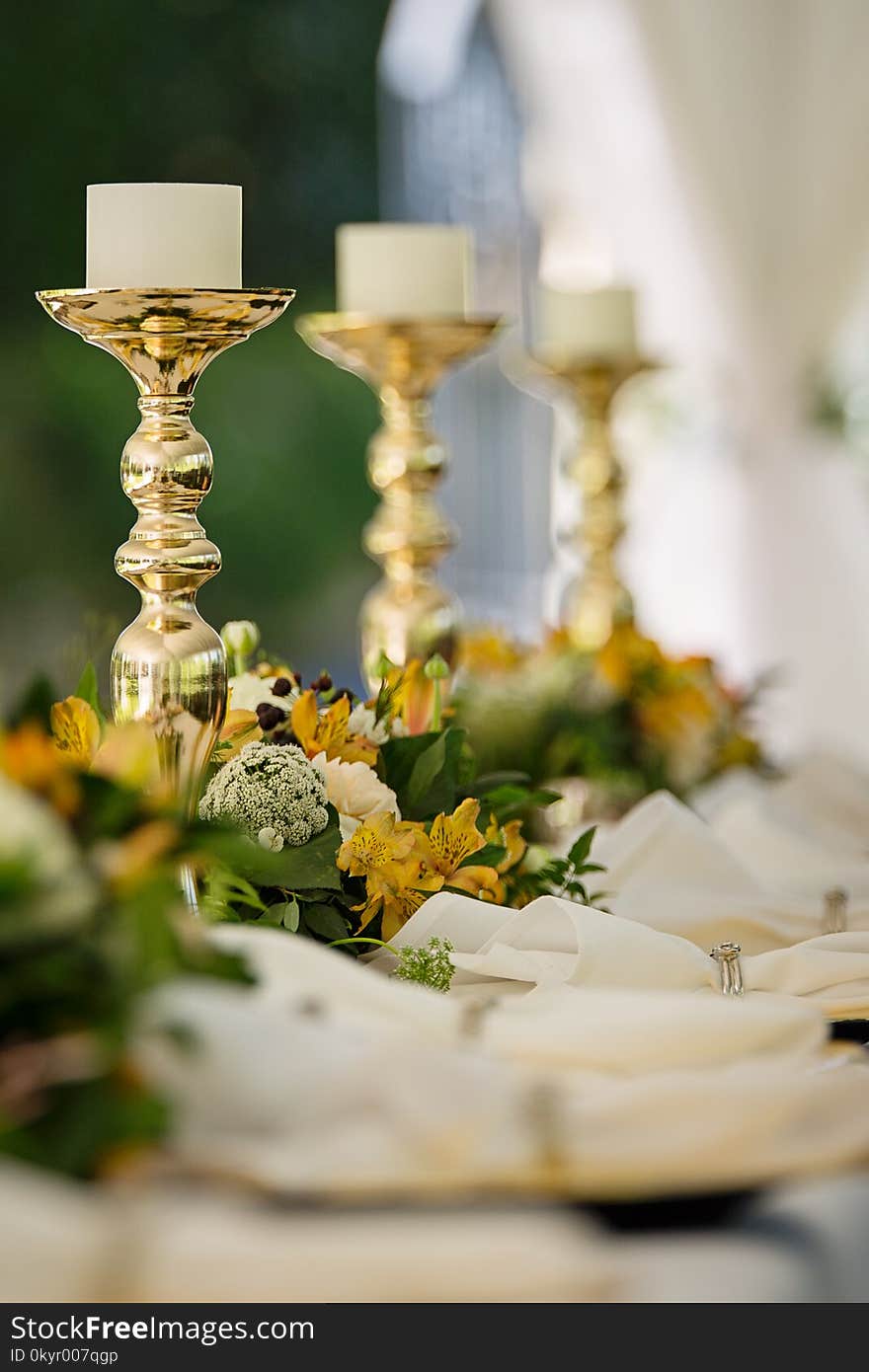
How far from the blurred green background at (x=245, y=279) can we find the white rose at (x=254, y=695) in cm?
440

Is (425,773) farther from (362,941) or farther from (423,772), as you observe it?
(362,941)

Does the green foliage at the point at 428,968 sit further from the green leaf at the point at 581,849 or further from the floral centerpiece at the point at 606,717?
the floral centerpiece at the point at 606,717

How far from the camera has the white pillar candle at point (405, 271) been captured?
191 cm

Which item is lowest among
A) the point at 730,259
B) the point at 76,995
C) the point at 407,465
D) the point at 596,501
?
the point at 76,995

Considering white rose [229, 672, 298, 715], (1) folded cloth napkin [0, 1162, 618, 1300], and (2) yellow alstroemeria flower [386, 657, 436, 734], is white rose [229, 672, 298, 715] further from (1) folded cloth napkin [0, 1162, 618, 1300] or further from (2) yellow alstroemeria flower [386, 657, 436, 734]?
(1) folded cloth napkin [0, 1162, 618, 1300]

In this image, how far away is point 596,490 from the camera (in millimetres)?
2582

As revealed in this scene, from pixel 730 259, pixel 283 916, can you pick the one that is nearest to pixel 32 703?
pixel 283 916

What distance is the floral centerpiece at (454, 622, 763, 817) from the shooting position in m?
2.02

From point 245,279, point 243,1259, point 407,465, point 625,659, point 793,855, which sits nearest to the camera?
point 243,1259

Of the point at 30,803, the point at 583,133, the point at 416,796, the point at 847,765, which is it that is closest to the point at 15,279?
the point at 583,133

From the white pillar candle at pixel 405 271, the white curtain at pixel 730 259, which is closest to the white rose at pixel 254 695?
the white pillar candle at pixel 405 271

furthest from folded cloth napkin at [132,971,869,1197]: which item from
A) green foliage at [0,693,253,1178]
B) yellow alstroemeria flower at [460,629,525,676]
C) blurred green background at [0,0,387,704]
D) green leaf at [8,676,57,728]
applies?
blurred green background at [0,0,387,704]

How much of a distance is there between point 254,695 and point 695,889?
1.33 ft

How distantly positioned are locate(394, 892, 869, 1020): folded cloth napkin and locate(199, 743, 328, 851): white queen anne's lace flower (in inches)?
4.0
